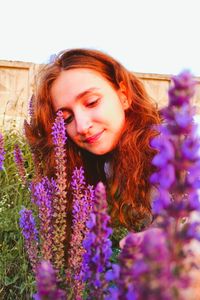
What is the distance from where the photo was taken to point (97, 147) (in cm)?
312

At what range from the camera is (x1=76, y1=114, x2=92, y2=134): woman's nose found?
2.93 meters

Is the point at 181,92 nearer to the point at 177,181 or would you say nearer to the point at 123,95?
the point at 177,181

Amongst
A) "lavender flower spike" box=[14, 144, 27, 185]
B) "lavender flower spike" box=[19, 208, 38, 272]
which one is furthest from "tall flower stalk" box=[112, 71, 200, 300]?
"lavender flower spike" box=[14, 144, 27, 185]

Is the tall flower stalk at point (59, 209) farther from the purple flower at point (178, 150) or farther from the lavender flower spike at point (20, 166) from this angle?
the purple flower at point (178, 150)

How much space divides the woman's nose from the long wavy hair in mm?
421

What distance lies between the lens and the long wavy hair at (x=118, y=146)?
3.41 meters

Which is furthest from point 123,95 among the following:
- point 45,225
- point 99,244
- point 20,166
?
point 99,244

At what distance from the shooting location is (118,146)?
133 inches

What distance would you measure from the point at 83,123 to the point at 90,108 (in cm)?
14

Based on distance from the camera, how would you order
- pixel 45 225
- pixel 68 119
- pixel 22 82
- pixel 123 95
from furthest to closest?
pixel 22 82
pixel 123 95
pixel 68 119
pixel 45 225

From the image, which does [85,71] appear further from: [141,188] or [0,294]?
[0,294]

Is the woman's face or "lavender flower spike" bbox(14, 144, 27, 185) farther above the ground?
the woman's face

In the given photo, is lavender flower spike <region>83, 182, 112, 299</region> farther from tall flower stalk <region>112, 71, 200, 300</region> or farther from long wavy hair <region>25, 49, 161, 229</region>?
long wavy hair <region>25, 49, 161, 229</region>

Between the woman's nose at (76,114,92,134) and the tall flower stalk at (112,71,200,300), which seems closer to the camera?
the tall flower stalk at (112,71,200,300)
